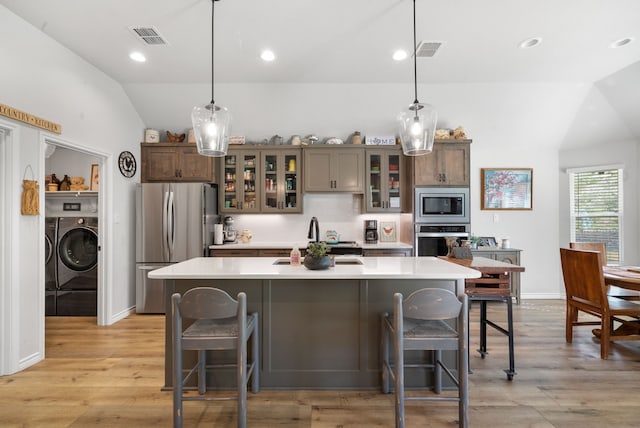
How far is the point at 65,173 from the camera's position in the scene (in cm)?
462

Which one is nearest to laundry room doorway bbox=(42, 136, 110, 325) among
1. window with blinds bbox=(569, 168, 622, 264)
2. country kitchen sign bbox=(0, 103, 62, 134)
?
country kitchen sign bbox=(0, 103, 62, 134)

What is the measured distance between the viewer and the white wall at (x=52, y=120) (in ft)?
9.20

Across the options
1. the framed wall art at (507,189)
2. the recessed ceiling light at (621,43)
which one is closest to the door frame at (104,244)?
the framed wall art at (507,189)

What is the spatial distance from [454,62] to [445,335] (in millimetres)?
3142

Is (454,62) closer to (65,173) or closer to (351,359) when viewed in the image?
(351,359)

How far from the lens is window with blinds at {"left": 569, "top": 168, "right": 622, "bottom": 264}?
4840 mm

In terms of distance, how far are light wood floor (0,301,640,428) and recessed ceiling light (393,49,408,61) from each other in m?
3.08

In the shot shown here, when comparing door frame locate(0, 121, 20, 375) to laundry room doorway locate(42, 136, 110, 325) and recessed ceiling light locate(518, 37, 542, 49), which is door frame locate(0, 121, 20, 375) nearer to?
laundry room doorway locate(42, 136, 110, 325)

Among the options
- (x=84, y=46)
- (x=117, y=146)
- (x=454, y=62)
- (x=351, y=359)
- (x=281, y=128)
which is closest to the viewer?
(x=351, y=359)

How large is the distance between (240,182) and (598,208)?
5380 millimetres

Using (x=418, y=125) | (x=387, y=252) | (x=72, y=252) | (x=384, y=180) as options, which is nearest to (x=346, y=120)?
(x=384, y=180)

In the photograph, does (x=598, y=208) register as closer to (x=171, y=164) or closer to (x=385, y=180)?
(x=385, y=180)

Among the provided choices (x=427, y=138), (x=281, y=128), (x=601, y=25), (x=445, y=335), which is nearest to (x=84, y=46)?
(x=281, y=128)

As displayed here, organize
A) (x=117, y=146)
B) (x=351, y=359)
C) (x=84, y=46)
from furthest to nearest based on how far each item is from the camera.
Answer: (x=117, y=146) → (x=84, y=46) → (x=351, y=359)
